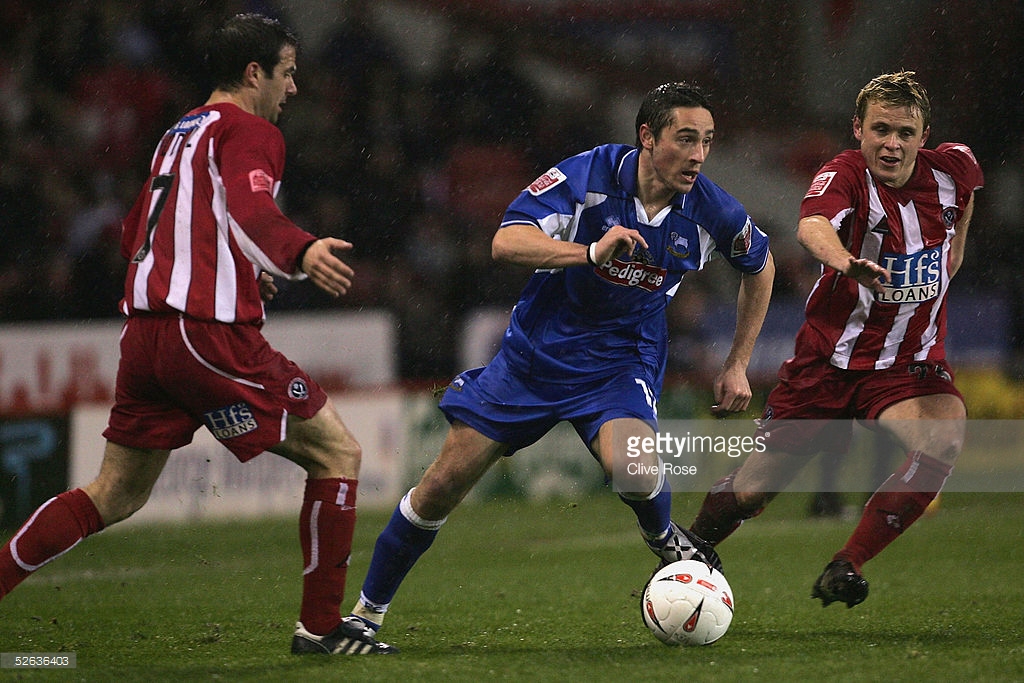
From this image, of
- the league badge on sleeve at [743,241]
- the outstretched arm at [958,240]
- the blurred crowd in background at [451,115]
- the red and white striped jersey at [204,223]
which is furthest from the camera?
the blurred crowd in background at [451,115]

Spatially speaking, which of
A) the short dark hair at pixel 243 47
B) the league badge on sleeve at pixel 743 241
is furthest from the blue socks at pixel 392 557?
the short dark hair at pixel 243 47

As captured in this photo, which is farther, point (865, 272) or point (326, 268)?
point (865, 272)

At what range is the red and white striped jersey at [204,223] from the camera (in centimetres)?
390

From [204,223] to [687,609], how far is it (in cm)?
197

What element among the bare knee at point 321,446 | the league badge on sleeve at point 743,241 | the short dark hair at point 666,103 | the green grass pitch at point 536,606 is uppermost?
the short dark hair at point 666,103

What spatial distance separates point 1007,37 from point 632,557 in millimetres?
9220

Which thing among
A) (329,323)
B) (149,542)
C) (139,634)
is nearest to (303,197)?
(329,323)

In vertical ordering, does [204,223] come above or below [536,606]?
above

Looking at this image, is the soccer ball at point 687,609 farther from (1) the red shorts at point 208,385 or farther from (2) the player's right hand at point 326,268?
(2) the player's right hand at point 326,268

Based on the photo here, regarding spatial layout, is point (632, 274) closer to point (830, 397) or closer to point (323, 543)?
point (830, 397)

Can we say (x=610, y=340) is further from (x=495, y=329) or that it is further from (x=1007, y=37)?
(x=1007, y=37)

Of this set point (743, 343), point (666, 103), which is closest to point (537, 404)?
point (743, 343)

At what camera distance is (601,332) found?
15.1ft

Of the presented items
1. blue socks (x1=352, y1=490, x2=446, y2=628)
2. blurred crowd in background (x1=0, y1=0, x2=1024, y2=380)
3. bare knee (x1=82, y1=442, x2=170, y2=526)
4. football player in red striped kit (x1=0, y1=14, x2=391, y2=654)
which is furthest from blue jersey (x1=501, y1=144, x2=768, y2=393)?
blurred crowd in background (x1=0, y1=0, x2=1024, y2=380)
